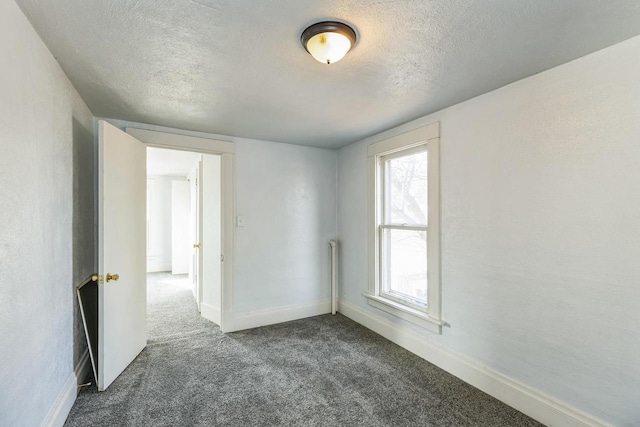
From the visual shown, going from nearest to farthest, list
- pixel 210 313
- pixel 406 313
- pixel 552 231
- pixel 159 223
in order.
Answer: pixel 552 231
pixel 406 313
pixel 210 313
pixel 159 223

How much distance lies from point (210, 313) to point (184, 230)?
354 cm

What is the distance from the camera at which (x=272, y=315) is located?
3520 millimetres

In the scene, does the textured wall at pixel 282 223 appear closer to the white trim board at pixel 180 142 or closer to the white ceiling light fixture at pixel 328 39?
the white trim board at pixel 180 142

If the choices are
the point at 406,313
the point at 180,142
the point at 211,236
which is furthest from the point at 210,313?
the point at 406,313

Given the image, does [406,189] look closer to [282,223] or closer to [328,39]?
[282,223]

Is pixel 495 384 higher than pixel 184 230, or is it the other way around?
pixel 184 230

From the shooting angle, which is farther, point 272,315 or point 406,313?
point 272,315

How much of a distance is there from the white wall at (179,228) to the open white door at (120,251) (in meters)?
3.85

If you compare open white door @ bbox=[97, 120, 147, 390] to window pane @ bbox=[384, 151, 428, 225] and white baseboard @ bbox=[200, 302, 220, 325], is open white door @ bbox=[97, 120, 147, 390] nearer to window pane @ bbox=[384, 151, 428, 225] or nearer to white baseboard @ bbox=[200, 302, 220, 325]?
white baseboard @ bbox=[200, 302, 220, 325]

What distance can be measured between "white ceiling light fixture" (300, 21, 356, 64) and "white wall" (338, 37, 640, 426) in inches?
50.8

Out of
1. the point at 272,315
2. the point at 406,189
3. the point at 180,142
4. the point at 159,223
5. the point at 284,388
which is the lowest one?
the point at 284,388

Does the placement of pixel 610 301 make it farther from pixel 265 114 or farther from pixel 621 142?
pixel 265 114

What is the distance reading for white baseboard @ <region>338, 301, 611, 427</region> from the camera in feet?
5.65

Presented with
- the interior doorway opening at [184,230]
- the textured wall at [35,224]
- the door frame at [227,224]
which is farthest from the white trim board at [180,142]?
the textured wall at [35,224]
